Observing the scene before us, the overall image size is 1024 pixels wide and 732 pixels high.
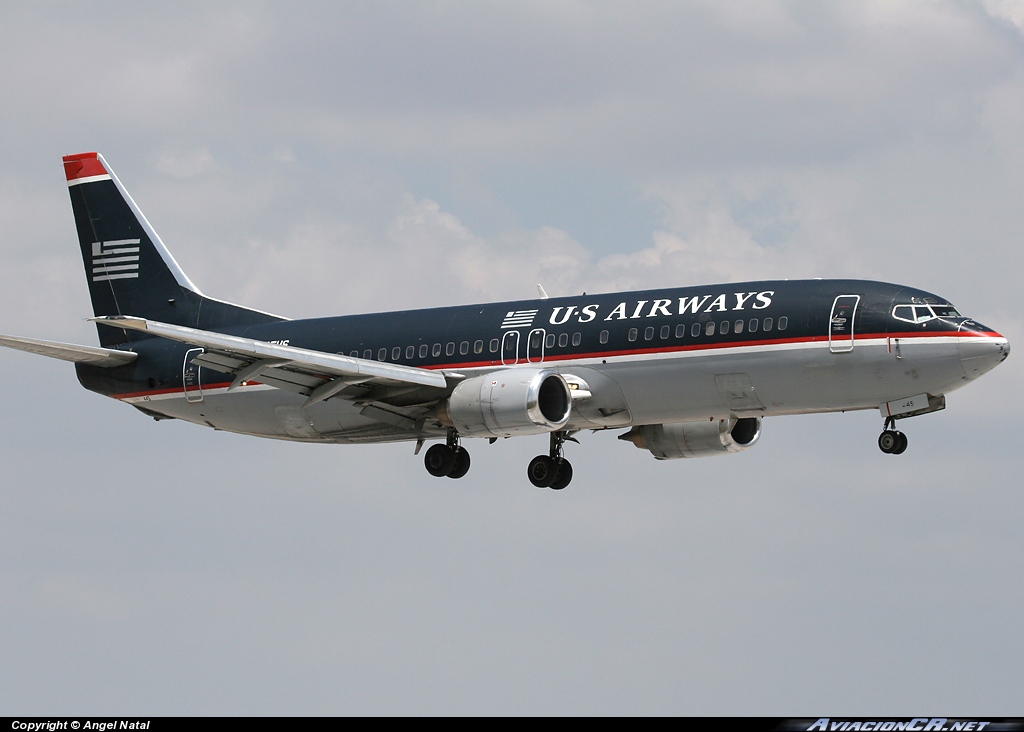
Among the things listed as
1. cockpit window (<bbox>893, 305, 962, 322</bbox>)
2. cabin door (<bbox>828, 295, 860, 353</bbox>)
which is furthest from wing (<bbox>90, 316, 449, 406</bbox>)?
cockpit window (<bbox>893, 305, 962, 322</bbox>)

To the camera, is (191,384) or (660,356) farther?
(191,384)

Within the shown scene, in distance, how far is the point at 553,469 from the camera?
59562mm

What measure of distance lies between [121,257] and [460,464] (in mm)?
17869

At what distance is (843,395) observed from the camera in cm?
5162

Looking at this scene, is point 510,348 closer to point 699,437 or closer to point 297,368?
point 297,368

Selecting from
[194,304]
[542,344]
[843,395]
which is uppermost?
[194,304]

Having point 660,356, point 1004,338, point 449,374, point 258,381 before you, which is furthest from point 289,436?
point 1004,338

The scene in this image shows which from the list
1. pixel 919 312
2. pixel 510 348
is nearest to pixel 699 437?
pixel 510 348

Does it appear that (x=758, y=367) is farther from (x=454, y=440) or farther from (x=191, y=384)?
(x=191, y=384)

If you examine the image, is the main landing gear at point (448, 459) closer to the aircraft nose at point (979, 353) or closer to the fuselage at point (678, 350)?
the fuselage at point (678, 350)
